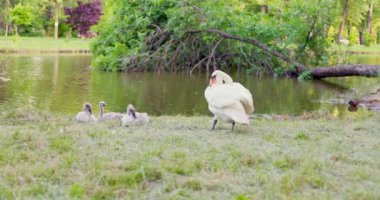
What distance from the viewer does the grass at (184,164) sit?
4.73m

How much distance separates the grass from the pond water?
567 centimetres

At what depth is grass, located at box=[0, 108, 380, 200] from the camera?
4.73m

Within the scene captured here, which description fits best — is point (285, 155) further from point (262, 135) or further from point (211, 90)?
point (211, 90)

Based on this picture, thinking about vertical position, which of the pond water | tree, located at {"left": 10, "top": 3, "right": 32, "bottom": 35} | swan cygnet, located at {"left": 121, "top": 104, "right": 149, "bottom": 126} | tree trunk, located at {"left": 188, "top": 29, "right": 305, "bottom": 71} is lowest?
the pond water

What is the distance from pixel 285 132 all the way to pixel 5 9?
1374cm

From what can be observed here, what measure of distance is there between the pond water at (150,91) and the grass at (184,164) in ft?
→ 18.6

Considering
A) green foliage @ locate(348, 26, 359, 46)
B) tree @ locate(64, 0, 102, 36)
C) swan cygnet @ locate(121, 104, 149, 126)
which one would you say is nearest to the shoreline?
tree @ locate(64, 0, 102, 36)

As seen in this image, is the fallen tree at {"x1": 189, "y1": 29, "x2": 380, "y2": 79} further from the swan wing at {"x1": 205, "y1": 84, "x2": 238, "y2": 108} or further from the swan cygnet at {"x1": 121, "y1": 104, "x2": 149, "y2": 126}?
the swan wing at {"x1": 205, "y1": 84, "x2": 238, "y2": 108}

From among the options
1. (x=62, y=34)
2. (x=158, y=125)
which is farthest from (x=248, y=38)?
(x=62, y=34)

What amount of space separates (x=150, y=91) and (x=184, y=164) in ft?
38.2

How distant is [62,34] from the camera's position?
188 ft

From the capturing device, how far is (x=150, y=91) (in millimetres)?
17141

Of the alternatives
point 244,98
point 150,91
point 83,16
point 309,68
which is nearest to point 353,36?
point 83,16

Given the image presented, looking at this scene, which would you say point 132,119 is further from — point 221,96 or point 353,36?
point 353,36
